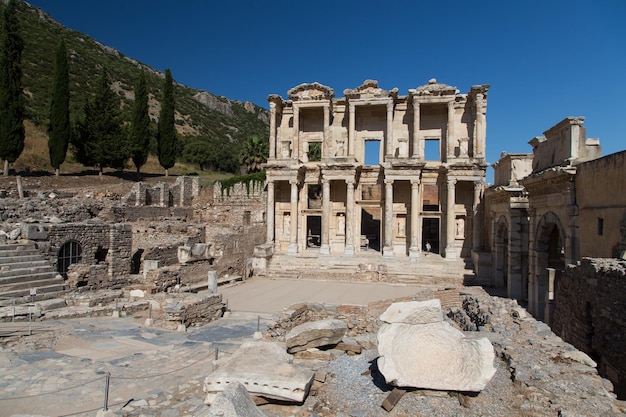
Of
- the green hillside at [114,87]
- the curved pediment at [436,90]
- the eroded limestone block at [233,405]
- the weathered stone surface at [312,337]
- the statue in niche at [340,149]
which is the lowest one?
the weathered stone surface at [312,337]

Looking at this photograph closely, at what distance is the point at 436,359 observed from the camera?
6.80 m

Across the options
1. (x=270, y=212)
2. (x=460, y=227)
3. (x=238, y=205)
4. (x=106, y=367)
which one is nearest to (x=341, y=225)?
(x=270, y=212)

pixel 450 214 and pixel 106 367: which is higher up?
pixel 450 214

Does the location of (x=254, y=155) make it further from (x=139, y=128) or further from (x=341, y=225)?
(x=341, y=225)

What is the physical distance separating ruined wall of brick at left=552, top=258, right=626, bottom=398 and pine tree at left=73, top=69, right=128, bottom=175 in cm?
3846

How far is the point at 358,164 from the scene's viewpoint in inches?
1055

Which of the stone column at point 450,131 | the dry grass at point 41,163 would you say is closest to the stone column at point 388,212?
the stone column at point 450,131

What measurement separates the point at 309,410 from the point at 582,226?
1023 cm

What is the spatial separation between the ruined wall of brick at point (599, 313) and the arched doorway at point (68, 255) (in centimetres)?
1764

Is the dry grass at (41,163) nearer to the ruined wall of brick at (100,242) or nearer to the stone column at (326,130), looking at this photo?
the stone column at (326,130)

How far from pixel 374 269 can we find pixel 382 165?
6.80 m

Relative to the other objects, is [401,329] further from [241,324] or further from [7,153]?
[7,153]

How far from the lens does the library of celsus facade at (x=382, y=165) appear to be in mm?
25797

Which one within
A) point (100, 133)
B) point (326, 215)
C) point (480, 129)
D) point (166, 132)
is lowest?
point (326, 215)
